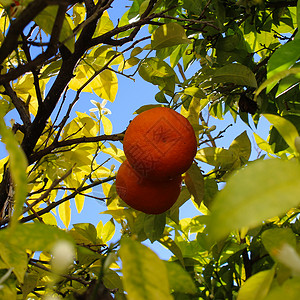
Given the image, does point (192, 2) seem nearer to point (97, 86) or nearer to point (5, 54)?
point (97, 86)

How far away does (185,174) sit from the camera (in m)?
0.94

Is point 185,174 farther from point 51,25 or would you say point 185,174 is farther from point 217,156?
point 51,25

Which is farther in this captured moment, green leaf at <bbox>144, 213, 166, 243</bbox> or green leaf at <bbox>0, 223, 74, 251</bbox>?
green leaf at <bbox>144, 213, 166, 243</bbox>

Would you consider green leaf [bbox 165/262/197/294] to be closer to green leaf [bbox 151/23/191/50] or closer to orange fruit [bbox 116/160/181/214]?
orange fruit [bbox 116/160/181/214]

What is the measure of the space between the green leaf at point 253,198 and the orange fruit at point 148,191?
0.60 m

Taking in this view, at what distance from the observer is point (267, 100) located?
129cm

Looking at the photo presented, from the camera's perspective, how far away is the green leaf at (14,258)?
1.39 ft

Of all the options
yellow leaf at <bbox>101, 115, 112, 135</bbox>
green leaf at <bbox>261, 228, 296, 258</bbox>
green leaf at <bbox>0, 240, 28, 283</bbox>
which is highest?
yellow leaf at <bbox>101, 115, 112, 135</bbox>

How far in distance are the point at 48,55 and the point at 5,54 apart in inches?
2.1

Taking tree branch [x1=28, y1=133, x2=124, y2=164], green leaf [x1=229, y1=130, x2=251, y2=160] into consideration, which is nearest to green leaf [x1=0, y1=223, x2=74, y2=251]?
tree branch [x1=28, y1=133, x2=124, y2=164]

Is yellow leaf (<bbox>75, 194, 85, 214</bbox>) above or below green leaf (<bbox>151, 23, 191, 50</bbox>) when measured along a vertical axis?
below

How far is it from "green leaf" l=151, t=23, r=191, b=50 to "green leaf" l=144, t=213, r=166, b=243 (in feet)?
1.50

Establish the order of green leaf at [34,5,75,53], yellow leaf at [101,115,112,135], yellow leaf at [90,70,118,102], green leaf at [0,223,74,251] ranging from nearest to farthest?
green leaf at [0,223,74,251] → green leaf at [34,5,75,53] → yellow leaf at [90,70,118,102] → yellow leaf at [101,115,112,135]

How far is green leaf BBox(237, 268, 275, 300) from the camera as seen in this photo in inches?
13.6
